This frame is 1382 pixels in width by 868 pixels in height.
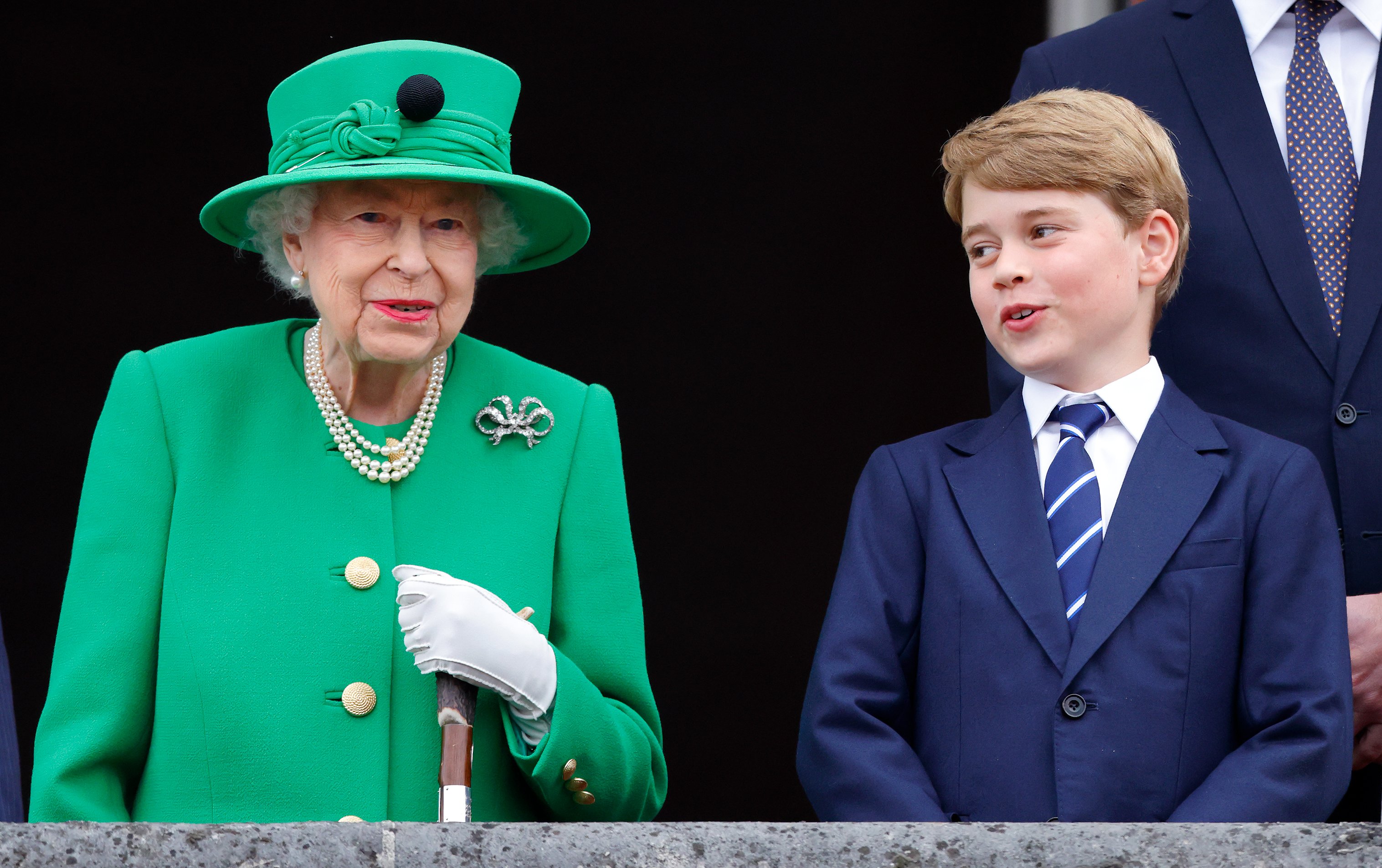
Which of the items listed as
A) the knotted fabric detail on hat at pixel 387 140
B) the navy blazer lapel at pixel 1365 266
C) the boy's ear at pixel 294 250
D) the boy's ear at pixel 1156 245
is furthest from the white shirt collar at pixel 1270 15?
the boy's ear at pixel 294 250

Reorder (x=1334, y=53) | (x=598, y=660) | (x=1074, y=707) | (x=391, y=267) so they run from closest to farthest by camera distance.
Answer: (x=1074, y=707) → (x=391, y=267) → (x=598, y=660) → (x=1334, y=53)

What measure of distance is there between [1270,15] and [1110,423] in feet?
2.70

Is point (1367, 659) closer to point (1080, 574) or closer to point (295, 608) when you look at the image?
point (1080, 574)

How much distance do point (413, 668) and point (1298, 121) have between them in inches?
62.7

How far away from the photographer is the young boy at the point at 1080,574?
2412mm

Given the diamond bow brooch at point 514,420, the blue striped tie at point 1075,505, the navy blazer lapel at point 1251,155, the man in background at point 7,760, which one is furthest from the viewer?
the navy blazer lapel at point 1251,155

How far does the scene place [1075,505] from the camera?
2553 mm

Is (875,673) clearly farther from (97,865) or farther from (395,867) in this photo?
(97,865)

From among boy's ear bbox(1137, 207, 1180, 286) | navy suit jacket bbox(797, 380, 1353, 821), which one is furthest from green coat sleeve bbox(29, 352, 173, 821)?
boy's ear bbox(1137, 207, 1180, 286)

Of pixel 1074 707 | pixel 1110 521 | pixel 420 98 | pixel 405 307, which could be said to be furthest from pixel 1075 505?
pixel 420 98

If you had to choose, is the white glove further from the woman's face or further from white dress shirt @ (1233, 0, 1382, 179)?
white dress shirt @ (1233, 0, 1382, 179)

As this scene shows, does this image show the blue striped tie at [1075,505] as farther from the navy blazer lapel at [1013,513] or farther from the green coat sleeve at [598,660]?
the green coat sleeve at [598,660]

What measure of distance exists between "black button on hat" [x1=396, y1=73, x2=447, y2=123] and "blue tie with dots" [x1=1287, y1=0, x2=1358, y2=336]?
4.32 ft

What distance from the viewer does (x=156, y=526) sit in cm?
255
